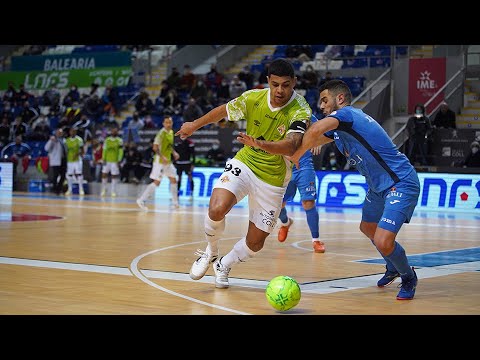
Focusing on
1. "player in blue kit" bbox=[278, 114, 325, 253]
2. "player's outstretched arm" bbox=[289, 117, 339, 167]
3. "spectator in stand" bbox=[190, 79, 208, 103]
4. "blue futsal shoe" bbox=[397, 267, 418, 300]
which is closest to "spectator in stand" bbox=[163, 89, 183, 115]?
"spectator in stand" bbox=[190, 79, 208, 103]

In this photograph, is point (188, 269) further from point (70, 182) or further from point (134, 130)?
point (134, 130)

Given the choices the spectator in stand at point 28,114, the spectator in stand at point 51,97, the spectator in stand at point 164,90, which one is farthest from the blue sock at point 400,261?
the spectator in stand at point 51,97

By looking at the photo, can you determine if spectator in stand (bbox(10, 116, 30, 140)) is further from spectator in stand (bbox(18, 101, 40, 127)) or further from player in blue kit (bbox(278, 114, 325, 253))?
player in blue kit (bbox(278, 114, 325, 253))

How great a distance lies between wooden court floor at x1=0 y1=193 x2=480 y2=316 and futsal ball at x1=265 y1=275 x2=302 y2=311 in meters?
0.08

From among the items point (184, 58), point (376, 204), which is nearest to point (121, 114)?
point (184, 58)

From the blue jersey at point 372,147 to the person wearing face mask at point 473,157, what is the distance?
15138mm

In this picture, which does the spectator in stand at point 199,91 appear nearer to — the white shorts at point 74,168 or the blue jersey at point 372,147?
the white shorts at point 74,168

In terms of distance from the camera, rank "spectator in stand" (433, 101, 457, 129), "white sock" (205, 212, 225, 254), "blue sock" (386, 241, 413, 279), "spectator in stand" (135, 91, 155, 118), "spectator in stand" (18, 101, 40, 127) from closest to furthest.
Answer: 1. "blue sock" (386, 241, 413, 279)
2. "white sock" (205, 212, 225, 254)
3. "spectator in stand" (433, 101, 457, 129)
4. "spectator in stand" (135, 91, 155, 118)
5. "spectator in stand" (18, 101, 40, 127)

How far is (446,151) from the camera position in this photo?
920 inches

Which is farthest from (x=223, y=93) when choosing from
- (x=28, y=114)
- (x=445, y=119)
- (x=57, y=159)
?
(x=28, y=114)

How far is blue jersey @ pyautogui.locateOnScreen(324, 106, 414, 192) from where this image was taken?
782cm

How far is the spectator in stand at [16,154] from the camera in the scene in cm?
3278

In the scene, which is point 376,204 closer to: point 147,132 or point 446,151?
point 446,151
